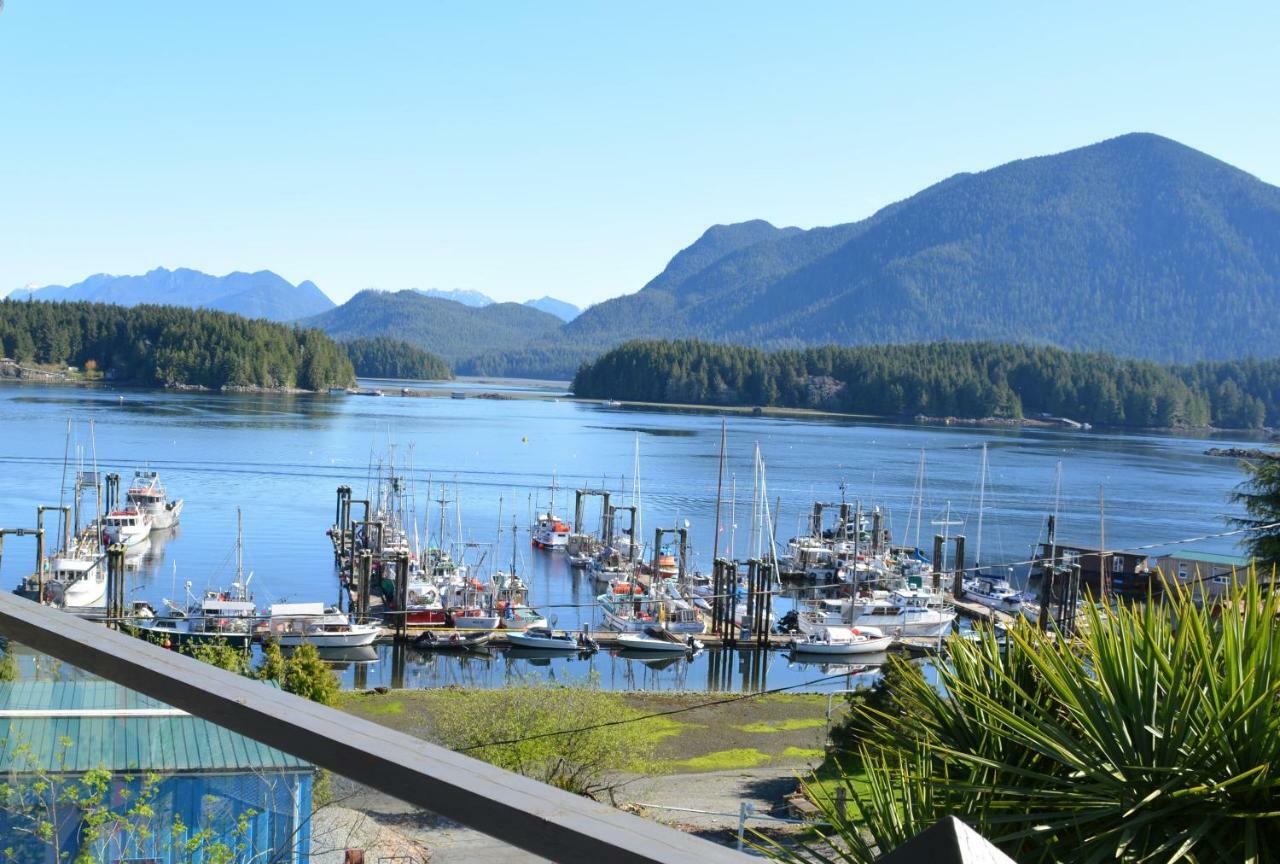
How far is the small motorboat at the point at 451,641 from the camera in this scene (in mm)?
26406

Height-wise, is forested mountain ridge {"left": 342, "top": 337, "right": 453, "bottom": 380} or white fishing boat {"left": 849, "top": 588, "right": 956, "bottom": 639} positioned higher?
forested mountain ridge {"left": 342, "top": 337, "right": 453, "bottom": 380}

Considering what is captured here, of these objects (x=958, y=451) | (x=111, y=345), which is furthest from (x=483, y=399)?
(x=958, y=451)

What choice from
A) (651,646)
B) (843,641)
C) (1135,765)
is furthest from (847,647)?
(1135,765)

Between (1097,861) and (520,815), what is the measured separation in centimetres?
227

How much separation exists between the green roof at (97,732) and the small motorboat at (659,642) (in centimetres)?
2602

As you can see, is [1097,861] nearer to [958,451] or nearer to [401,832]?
[401,832]

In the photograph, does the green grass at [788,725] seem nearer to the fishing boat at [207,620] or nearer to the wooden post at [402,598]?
the wooden post at [402,598]

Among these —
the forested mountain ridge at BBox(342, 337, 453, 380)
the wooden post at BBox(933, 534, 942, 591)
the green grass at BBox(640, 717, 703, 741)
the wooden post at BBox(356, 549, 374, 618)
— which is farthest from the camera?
the forested mountain ridge at BBox(342, 337, 453, 380)

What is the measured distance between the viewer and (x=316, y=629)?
25.5 meters

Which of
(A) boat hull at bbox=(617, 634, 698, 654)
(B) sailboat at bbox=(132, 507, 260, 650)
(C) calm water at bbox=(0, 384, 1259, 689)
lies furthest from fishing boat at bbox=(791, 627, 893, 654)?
(B) sailboat at bbox=(132, 507, 260, 650)

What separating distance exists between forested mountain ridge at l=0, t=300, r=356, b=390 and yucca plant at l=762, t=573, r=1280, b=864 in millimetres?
121241

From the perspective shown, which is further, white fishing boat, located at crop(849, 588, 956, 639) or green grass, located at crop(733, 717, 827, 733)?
white fishing boat, located at crop(849, 588, 956, 639)

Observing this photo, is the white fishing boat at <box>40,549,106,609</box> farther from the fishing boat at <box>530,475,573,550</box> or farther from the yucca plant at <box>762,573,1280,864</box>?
the yucca plant at <box>762,573,1280,864</box>

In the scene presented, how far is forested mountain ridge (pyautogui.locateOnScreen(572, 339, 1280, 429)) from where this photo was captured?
4988 inches
